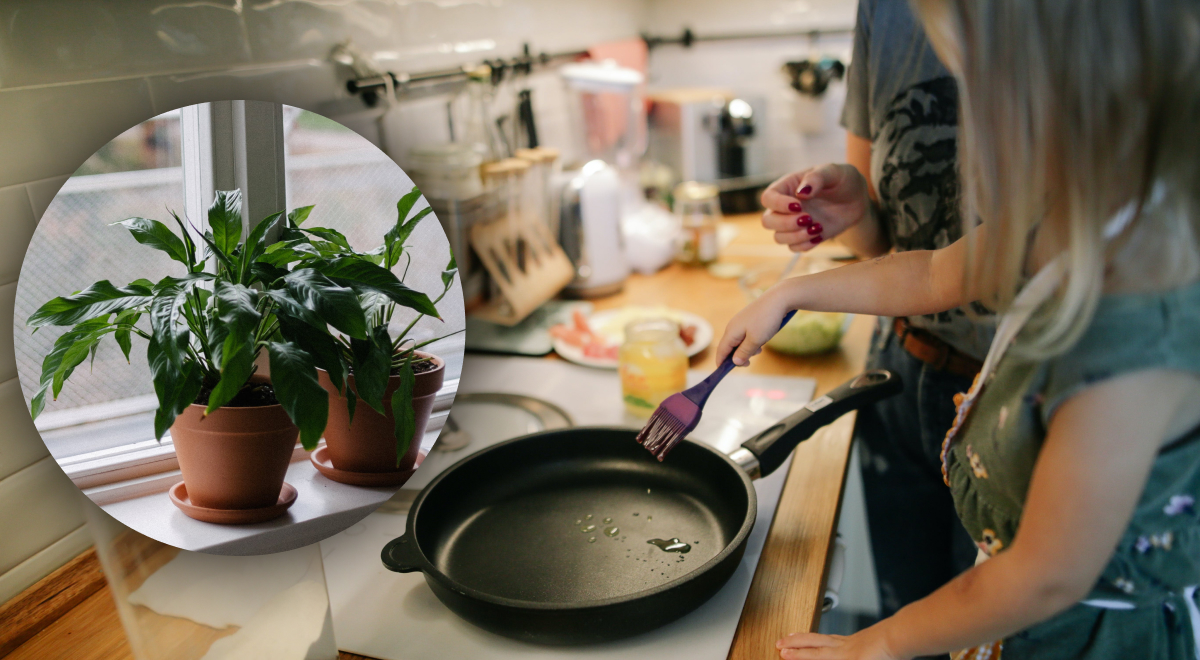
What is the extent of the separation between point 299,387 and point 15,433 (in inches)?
14.4

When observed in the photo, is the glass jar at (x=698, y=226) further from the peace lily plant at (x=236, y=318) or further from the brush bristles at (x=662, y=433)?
the peace lily plant at (x=236, y=318)

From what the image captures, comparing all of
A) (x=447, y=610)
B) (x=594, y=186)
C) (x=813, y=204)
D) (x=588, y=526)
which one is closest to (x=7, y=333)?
(x=447, y=610)

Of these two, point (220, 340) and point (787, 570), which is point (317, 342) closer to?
point (220, 340)

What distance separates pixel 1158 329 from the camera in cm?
47

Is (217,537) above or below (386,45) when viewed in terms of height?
below

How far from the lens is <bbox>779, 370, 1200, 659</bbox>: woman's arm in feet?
1.53

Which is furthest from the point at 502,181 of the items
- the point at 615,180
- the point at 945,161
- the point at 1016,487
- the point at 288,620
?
the point at 1016,487

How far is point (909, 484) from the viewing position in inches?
47.4

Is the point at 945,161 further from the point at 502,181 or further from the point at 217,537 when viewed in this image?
the point at 217,537

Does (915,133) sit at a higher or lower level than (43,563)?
higher

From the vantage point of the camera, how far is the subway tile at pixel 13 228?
0.64 metres

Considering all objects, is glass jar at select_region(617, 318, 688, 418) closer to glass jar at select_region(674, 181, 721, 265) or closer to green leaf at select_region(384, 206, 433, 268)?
green leaf at select_region(384, 206, 433, 268)

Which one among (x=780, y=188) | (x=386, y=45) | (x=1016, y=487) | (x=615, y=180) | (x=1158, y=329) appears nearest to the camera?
(x=1158, y=329)

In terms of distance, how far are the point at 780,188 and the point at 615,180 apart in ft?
2.52
